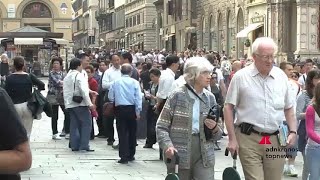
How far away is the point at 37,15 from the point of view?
58812 millimetres

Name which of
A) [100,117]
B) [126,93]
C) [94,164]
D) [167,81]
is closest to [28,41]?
[100,117]

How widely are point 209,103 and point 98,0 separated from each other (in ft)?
386

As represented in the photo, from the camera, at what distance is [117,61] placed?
49.3 feet

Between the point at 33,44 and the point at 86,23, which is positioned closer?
the point at 33,44

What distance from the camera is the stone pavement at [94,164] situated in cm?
1078

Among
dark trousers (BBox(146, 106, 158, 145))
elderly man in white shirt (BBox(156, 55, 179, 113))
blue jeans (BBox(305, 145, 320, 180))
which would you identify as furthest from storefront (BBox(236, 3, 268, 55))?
blue jeans (BBox(305, 145, 320, 180))

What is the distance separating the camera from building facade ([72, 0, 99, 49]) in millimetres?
124000

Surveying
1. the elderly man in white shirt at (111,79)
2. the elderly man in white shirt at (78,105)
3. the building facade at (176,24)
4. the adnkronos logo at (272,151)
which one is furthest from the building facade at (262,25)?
the adnkronos logo at (272,151)

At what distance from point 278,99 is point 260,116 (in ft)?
0.77

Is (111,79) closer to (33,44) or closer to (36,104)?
(36,104)

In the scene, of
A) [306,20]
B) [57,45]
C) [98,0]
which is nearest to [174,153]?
[306,20]

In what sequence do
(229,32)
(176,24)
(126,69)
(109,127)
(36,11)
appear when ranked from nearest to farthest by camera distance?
1. (126,69)
2. (109,127)
3. (229,32)
4. (36,11)
5. (176,24)

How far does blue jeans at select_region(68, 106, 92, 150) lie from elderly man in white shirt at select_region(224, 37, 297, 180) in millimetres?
7153

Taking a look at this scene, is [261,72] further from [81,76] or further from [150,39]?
[150,39]
